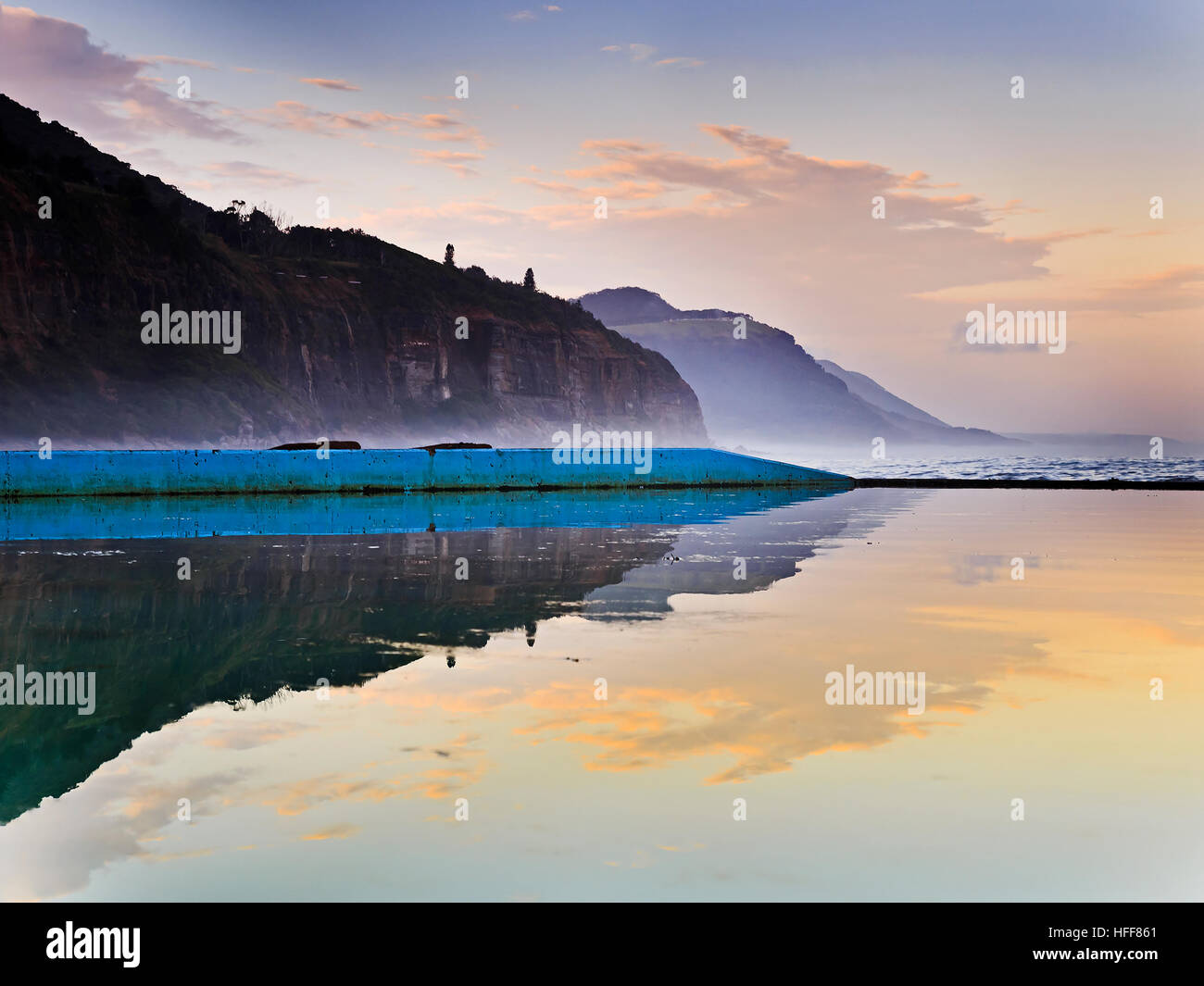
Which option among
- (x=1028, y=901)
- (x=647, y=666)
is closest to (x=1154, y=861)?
(x=1028, y=901)

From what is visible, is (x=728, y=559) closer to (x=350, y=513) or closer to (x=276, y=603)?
(x=276, y=603)

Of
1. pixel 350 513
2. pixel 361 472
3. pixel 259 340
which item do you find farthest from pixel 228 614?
pixel 259 340

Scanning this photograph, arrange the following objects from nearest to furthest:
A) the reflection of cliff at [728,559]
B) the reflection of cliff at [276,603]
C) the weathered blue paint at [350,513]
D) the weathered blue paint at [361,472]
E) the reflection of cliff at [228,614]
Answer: the reflection of cliff at [228,614] < the reflection of cliff at [276,603] < the reflection of cliff at [728,559] < the weathered blue paint at [350,513] < the weathered blue paint at [361,472]

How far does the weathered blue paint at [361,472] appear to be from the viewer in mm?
26484

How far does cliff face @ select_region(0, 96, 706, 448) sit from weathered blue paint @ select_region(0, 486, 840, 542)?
46904 mm

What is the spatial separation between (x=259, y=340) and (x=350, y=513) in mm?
77607

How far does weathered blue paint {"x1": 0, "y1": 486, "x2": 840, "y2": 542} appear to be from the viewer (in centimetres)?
1756

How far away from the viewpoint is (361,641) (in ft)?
25.1

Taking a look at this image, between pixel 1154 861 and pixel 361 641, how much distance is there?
508 cm

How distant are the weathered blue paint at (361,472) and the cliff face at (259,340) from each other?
4427 cm

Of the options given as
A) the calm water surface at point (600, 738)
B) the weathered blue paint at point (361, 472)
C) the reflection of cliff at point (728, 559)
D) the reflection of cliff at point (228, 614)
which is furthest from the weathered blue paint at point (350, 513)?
the calm water surface at point (600, 738)

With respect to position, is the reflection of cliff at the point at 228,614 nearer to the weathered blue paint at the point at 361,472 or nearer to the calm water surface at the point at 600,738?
the calm water surface at the point at 600,738

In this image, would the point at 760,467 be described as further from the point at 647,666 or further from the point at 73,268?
the point at 73,268

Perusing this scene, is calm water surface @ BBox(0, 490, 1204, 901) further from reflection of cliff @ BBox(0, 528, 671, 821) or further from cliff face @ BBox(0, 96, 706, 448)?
cliff face @ BBox(0, 96, 706, 448)
